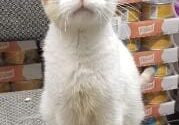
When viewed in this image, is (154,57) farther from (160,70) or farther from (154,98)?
(154,98)

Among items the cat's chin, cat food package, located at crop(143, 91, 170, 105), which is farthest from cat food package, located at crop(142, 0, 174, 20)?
the cat's chin

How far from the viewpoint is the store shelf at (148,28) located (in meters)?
1.32

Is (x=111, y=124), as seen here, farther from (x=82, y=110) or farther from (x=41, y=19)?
(x=41, y=19)

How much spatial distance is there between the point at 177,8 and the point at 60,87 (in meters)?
0.74

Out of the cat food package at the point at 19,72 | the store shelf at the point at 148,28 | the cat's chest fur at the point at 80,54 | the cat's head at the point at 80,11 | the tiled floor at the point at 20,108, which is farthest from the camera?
the cat food package at the point at 19,72

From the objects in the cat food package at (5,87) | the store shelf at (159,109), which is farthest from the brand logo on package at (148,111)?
the cat food package at (5,87)

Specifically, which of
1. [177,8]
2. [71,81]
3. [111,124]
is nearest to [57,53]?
[71,81]

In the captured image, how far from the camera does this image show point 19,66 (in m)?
1.42

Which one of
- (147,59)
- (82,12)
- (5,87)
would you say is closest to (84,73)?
(82,12)

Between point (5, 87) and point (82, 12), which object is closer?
point (82, 12)

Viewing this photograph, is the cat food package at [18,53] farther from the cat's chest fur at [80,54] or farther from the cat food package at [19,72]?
the cat's chest fur at [80,54]

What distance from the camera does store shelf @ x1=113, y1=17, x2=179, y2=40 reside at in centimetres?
132

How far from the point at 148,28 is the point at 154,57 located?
0.11m

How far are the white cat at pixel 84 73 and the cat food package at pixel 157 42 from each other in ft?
1.54
